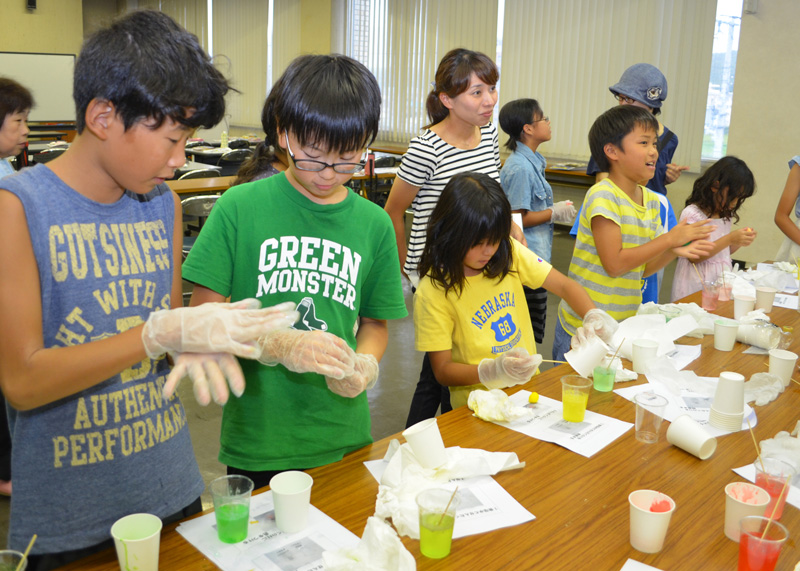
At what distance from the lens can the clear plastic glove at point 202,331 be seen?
1.02 meters

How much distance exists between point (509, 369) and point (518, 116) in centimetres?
244

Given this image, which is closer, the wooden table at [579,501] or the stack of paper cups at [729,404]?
the wooden table at [579,501]

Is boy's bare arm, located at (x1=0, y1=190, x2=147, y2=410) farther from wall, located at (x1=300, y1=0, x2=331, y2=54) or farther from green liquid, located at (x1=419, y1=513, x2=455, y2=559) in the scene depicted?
wall, located at (x1=300, y1=0, x2=331, y2=54)

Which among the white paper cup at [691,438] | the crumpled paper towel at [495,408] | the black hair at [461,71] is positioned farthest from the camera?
the black hair at [461,71]

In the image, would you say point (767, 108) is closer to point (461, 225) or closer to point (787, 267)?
point (787, 267)

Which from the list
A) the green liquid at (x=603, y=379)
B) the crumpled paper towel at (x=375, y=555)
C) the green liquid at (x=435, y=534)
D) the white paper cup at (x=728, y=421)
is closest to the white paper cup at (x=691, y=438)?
the white paper cup at (x=728, y=421)

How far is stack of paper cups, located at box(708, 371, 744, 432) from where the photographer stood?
1.61 metres

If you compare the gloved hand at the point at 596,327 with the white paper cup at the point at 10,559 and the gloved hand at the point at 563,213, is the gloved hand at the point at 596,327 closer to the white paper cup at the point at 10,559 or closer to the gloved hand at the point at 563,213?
the white paper cup at the point at 10,559

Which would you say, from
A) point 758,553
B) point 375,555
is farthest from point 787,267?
point 375,555

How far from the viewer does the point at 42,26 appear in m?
11.2

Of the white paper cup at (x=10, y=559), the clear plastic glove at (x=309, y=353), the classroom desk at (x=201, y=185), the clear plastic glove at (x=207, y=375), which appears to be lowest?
the white paper cup at (x=10, y=559)

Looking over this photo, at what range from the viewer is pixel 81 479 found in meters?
1.14

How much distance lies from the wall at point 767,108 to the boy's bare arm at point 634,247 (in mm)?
4071

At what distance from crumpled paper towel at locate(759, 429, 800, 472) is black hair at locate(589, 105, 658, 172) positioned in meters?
1.32
